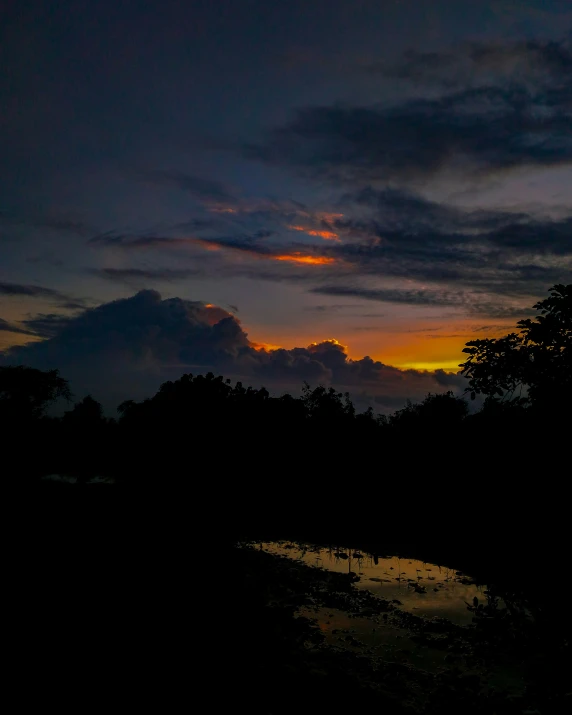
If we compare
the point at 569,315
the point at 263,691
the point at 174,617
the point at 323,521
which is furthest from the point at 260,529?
the point at 569,315

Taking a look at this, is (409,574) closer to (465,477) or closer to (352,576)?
(352,576)

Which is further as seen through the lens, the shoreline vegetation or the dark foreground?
the shoreline vegetation

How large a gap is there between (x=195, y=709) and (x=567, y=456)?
33.4ft

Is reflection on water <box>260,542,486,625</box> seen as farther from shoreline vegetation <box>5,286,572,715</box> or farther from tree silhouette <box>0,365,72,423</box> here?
tree silhouette <box>0,365,72,423</box>

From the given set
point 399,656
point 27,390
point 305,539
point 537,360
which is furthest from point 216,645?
point 27,390

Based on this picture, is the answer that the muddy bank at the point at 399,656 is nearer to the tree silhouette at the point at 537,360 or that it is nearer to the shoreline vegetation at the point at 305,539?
the shoreline vegetation at the point at 305,539

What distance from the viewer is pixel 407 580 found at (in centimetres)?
2228

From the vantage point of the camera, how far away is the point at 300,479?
4972 centimetres

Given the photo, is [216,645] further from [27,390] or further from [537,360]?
[27,390]

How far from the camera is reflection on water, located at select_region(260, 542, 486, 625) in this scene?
18.5 m

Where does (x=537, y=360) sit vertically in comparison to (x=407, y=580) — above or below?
above

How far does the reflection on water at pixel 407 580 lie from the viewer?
60.6ft

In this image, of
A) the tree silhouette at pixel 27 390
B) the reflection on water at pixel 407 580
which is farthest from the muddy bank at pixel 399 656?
the tree silhouette at pixel 27 390

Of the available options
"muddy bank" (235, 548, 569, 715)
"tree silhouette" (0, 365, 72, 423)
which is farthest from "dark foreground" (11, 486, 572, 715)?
"tree silhouette" (0, 365, 72, 423)
